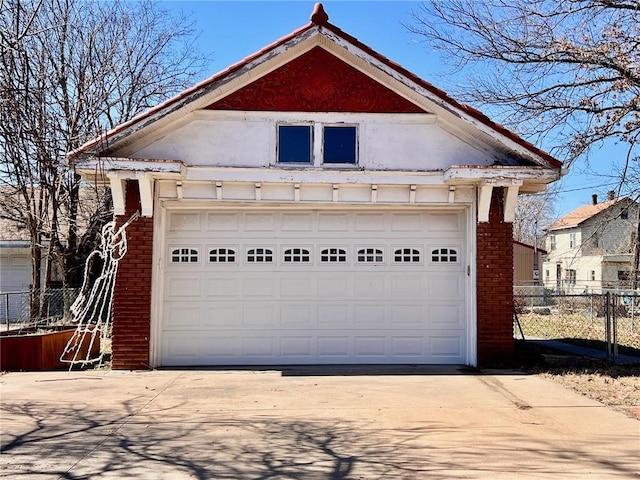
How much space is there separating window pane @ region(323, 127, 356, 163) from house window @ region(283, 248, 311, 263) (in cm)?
161

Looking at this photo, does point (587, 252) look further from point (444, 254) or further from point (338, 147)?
point (338, 147)

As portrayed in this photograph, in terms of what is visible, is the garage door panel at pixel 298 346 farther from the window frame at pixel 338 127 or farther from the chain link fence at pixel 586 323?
the chain link fence at pixel 586 323

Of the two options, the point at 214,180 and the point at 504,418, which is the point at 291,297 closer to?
the point at 214,180

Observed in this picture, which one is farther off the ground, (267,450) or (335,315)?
(335,315)

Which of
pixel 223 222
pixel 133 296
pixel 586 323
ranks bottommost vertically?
pixel 586 323

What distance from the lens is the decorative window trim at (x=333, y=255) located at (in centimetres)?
1074

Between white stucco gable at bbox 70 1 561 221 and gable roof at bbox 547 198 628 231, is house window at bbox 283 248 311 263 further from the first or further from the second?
gable roof at bbox 547 198 628 231

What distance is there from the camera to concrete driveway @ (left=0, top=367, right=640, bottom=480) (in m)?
5.23

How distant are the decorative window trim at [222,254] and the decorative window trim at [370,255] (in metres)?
2.10

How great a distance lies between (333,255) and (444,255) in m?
1.93

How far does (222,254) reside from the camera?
10.7 metres

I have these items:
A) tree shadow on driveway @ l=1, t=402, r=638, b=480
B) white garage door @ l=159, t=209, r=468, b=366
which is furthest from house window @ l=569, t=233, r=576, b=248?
tree shadow on driveway @ l=1, t=402, r=638, b=480

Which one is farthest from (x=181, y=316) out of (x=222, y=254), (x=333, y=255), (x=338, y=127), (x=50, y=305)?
(x=50, y=305)

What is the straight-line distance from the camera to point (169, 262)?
10.6 m
